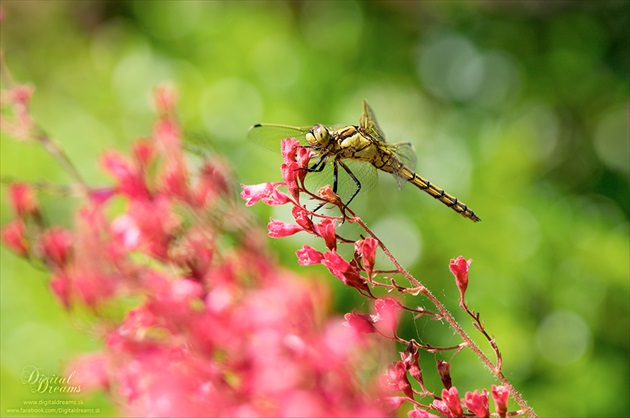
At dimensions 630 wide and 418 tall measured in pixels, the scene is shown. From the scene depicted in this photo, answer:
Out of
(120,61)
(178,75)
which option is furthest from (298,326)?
(120,61)

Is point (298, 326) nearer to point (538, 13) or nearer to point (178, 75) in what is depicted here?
point (178, 75)

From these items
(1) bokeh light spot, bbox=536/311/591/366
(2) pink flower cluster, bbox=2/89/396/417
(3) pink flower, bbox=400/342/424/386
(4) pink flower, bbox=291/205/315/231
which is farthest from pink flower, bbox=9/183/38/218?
(1) bokeh light spot, bbox=536/311/591/366

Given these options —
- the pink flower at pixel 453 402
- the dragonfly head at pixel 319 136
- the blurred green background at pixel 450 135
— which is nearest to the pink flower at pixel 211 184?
the dragonfly head at pixel 319 136

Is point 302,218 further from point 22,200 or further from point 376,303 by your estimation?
point 22,200

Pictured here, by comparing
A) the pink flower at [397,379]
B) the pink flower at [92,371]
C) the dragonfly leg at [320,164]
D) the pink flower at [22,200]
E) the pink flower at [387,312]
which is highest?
the dragonfly leg at [320,164]

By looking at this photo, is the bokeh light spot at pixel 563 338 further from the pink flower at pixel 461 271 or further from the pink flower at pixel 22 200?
the pink flower at pixel 22 200
